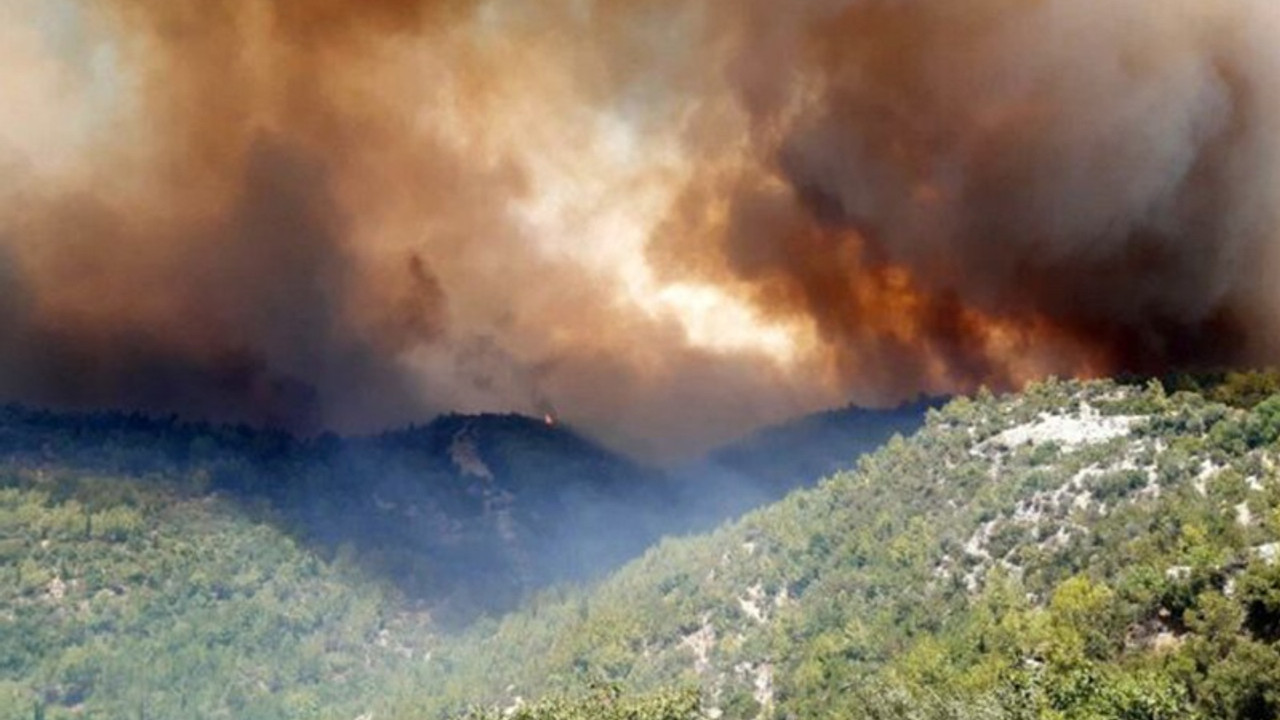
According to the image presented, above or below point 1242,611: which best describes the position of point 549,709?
below

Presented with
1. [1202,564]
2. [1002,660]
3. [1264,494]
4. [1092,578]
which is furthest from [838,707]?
[1264,494]

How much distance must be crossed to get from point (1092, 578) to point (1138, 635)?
67.3 ft

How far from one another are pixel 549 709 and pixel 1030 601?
82.7 meters

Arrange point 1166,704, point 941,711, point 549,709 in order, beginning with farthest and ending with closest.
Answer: point 549,709, point 941,711, point 1166,704

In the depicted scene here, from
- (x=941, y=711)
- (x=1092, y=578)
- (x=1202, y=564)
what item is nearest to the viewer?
(x=941, y=711)

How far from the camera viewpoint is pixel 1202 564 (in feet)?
530

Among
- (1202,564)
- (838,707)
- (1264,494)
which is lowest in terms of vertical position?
(838,707)

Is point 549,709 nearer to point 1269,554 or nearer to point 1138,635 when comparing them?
point 1138,635

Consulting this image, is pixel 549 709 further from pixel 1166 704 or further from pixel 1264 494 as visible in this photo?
pixel 1264 494

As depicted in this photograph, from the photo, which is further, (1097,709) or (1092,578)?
(1092,578)

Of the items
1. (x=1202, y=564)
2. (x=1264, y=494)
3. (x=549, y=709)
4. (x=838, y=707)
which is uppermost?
(x=1264, y=494)

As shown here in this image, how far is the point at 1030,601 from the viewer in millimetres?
194000

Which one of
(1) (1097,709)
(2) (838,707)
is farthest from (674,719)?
(1) (1097,709)

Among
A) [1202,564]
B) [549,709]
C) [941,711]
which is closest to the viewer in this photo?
[941,711]
